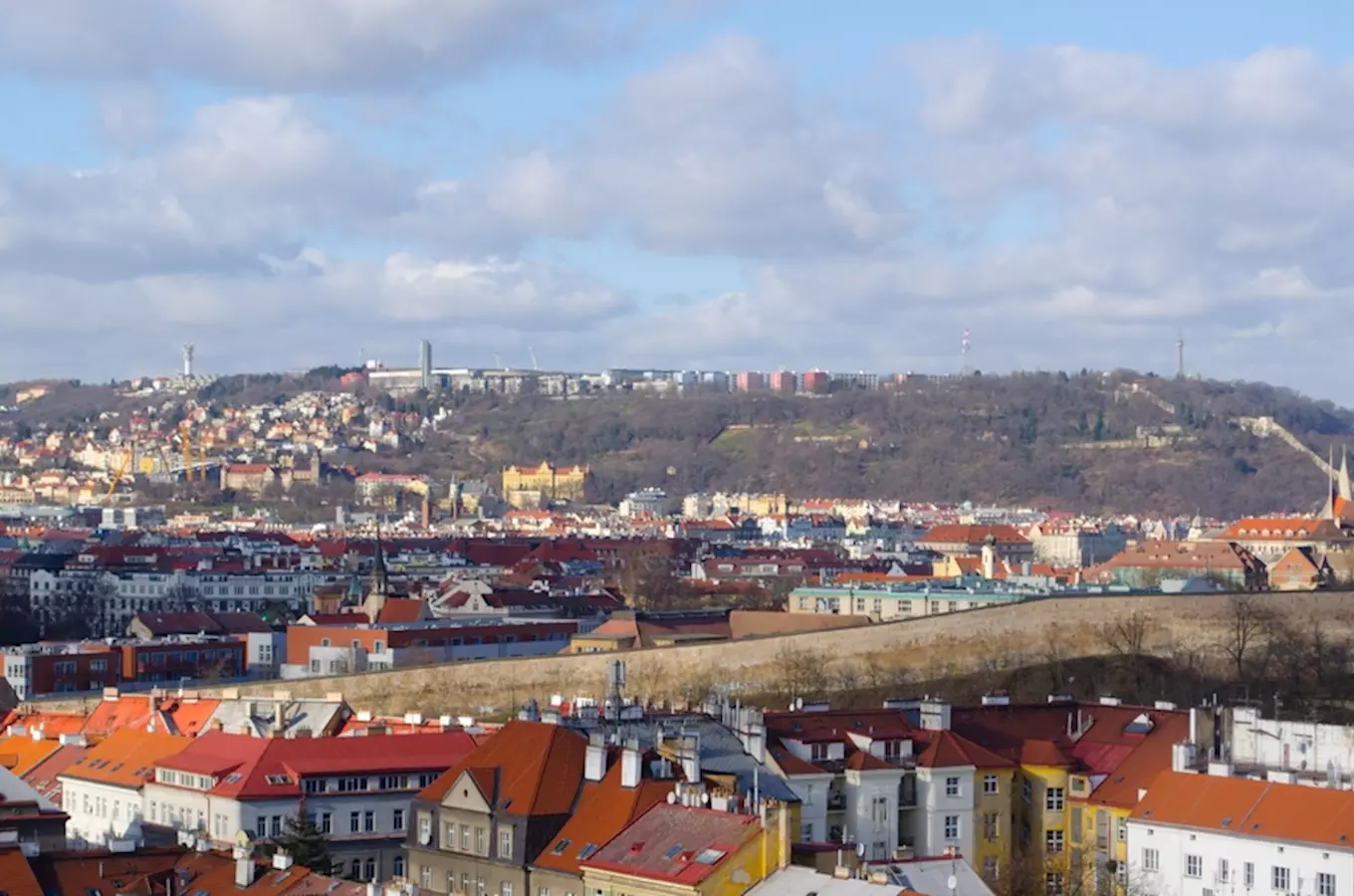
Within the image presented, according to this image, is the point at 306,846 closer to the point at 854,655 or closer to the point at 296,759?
the point at 296,759

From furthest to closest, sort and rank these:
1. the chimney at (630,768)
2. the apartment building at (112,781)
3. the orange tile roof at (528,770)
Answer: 1. the apartment building at (112,781)
2. the orange tile roof at (528,770)
3. the chimney at (630,768)

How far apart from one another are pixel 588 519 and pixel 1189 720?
134143 mm

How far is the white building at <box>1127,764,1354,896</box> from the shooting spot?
28.1 m

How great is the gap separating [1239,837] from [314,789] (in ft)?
40.5

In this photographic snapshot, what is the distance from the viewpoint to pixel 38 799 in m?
28.8

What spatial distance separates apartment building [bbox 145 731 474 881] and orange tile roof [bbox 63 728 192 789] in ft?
3.12

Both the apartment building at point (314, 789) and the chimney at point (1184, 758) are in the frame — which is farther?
the apartment building at point (314, 789)

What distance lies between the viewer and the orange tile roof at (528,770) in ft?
96.0

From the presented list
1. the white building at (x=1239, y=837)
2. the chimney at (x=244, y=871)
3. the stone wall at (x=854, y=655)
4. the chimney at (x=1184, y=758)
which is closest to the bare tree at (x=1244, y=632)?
the stone wall at (x=854, y=655)

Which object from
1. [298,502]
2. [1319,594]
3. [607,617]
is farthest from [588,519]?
[1319,594]

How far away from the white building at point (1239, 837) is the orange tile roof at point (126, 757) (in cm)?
1444

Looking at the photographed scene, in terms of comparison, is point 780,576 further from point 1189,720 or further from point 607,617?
point 1189,720

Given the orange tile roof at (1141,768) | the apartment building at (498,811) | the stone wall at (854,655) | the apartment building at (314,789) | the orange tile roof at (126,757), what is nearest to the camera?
the apartment building at (498,811)

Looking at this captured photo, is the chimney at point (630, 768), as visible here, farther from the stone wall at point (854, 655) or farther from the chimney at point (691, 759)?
the stone wall at point (854, 655)
